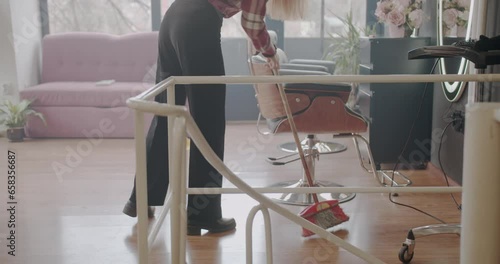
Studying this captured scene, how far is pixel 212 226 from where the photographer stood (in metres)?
2.22

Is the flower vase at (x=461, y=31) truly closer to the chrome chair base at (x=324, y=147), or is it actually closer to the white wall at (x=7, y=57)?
the chrome chair base at (x=324, y=147)

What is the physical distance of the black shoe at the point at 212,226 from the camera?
7.23 ft

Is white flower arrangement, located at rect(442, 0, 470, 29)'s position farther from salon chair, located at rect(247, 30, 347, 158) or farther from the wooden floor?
salon chair, located at rect(247, 30, 347, 158)

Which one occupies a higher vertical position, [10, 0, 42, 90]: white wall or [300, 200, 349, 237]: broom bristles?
[10, 0, 42, 90]: white wall

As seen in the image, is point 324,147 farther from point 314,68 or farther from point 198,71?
point 198,71

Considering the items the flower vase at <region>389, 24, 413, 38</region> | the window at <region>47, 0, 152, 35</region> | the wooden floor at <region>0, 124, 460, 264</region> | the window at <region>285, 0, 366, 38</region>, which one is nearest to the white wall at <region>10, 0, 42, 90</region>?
the window at <region>47, 0, 152, 35</region>

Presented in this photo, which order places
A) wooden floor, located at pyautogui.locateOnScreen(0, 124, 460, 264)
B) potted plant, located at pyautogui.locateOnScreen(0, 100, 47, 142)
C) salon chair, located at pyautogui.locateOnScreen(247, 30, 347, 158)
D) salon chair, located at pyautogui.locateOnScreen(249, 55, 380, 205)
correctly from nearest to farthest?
wooden floor, located at pyautogui.locateOnScreen(0, 124, 460, 264) → salon chair, located at pyautogui.locateOnScreen(249, 55, 380, 205) → salon chair, located at pyautogui.locateOnScreen(247, 30, 347, 158) → potted plant, located at pyautogui.locateOnScreen(0, 100, 47, 142)

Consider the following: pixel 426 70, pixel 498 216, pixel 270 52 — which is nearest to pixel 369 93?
pixel 426 70

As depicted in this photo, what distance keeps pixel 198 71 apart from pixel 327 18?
3.11m

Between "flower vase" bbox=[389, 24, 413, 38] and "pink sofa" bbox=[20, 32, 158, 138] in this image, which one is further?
"pink sofa" bbox=[20, 32, 158, 138]

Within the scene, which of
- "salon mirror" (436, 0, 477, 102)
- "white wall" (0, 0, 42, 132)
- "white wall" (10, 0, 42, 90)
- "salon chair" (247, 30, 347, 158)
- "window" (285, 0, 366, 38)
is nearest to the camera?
"salon mirror" (436, 0, 477, 102)

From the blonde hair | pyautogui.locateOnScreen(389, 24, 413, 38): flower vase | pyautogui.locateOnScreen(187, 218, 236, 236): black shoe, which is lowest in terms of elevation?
pyautogui.locateOnScreen(187, 218, 236, 236): black shoe

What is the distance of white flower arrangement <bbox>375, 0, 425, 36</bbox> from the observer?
3094 millimetres

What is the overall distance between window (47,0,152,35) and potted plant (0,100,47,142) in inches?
42.5
